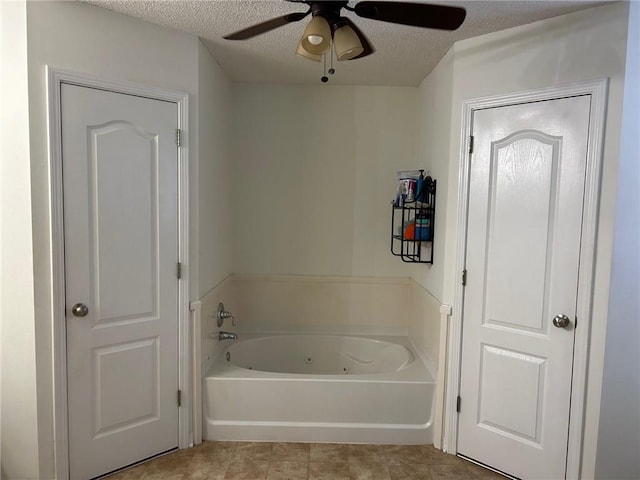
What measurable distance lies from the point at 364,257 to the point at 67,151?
2.19 m

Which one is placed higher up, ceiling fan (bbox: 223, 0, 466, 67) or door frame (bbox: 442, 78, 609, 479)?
ceiling fan (bbox: 223, 0, 466, 67)

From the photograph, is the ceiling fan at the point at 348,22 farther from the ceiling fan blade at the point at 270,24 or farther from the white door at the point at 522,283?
the white door at the point at 522,283

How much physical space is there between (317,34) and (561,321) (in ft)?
5.73

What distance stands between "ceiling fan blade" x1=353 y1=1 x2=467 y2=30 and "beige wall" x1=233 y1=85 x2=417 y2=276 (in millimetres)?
1787

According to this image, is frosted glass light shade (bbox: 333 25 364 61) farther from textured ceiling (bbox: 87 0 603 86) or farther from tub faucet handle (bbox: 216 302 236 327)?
tub faucet handle (bbox: 216 302 236 327)

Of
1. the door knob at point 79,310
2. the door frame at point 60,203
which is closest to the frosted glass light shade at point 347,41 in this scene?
the door frame at point 60,203

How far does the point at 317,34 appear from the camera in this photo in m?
1.41

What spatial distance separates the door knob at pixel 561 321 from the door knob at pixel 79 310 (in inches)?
92.6

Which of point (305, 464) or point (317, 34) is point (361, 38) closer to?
point (317, 34)

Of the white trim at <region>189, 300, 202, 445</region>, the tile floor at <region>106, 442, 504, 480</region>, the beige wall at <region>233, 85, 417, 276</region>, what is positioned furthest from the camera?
the beige wall at <region>233, 85, 417, 276</region>

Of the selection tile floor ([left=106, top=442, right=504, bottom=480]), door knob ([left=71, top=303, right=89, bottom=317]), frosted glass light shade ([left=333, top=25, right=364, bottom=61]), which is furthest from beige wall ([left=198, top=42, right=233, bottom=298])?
frosted glass light shade ([left=333, top=25, right=364, bottom=61])

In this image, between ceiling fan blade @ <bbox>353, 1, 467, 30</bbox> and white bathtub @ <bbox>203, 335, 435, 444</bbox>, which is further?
white bathtub @ <bbox>203, 335, 435, 444</bbox>

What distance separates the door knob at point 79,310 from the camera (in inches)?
79.4

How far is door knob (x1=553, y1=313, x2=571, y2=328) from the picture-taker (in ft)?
6.57
